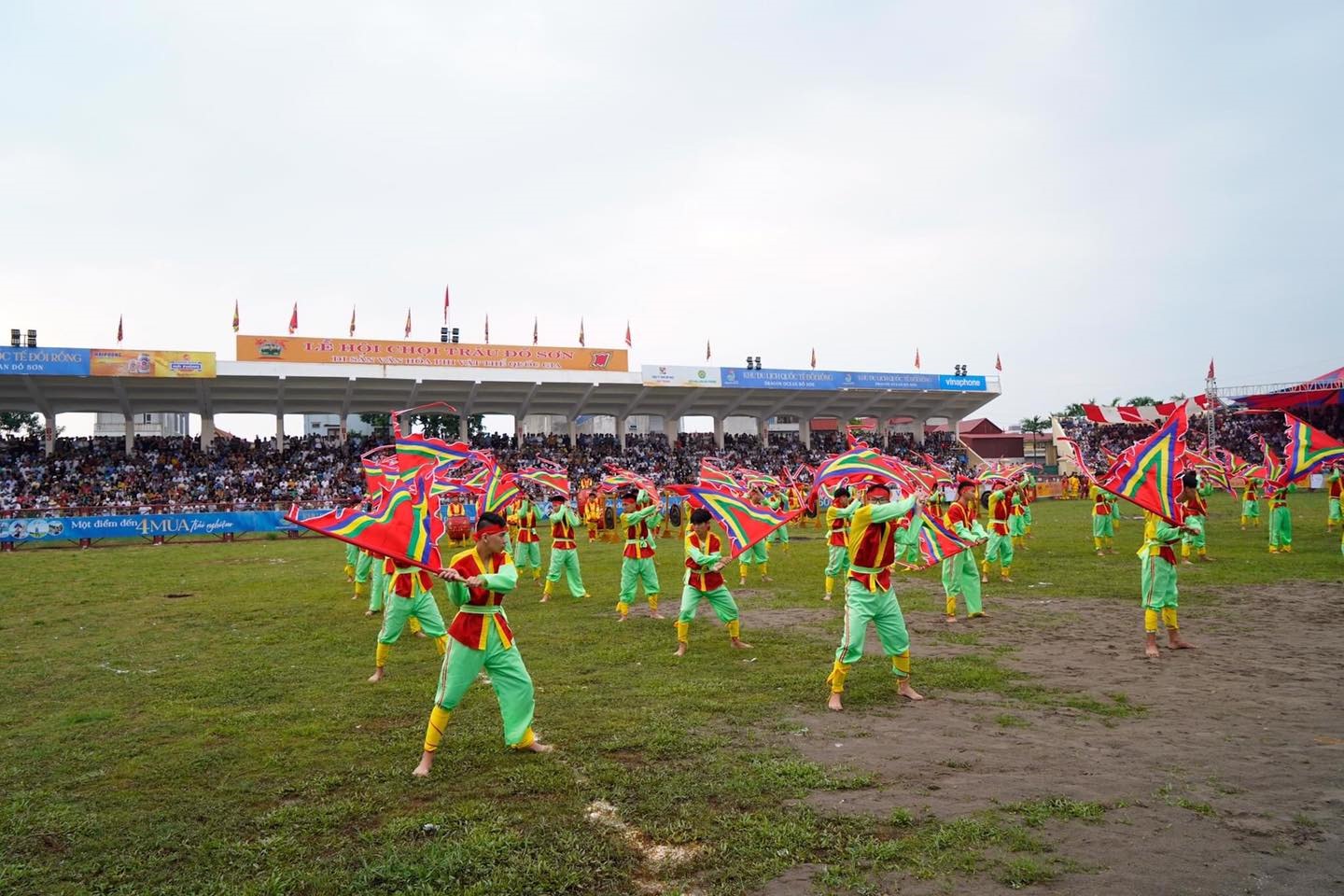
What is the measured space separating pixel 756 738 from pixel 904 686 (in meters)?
2.02

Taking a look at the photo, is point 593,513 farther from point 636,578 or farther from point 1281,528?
point 1281,528

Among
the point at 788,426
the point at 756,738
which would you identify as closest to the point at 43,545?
the point at 756,738

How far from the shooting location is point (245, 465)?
38031 millimetres

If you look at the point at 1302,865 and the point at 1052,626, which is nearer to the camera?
the point at 1302,865

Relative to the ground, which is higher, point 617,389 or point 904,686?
point 617,389

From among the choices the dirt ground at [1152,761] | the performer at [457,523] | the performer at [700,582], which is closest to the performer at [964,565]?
the dirt ground at [1152,761]

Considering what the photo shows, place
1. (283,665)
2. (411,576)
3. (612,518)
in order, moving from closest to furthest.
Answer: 1. (411,576)
2. (283,665)
3. (612,518)

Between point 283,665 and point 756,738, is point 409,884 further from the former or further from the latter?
point 283,665

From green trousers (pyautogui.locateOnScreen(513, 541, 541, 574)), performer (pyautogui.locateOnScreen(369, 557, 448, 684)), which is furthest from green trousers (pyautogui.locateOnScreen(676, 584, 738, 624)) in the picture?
green trousers (pyautogui.locateOnScreen(513, 541, 541, 574))

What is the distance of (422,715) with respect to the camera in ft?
24.2

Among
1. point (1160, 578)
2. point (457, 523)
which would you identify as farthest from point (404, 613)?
point (457, 523)

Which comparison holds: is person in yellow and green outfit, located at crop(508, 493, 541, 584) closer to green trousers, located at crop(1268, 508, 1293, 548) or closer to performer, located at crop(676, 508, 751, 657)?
performer, located at crop(676, 508, 751, 657)

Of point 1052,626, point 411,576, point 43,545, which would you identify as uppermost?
point 411,576

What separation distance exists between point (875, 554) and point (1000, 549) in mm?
9367
